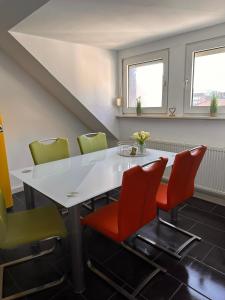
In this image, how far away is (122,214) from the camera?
131cm

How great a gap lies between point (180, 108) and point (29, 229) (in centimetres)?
240

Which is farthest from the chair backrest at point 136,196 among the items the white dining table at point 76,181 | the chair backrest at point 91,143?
the chair backrest at point 91,143

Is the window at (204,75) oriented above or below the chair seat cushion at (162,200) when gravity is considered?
above

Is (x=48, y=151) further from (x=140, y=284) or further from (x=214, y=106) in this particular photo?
(x=214, y=106)

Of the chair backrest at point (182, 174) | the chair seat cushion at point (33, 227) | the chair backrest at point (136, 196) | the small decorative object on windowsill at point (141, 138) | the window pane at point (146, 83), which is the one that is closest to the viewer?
the chair backrest at point (136, 196)

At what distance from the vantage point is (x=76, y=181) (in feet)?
5.24

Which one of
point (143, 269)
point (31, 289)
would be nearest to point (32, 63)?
point (31, 289)

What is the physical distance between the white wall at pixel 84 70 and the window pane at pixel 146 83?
28cm

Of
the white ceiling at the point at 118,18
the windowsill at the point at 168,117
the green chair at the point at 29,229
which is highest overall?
the white ceiling at the point at 118,18

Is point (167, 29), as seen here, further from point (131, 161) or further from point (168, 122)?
point (131, 161)

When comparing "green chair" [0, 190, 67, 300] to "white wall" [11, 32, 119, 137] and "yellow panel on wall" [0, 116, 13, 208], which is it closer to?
"yellow panel on wall" [0, 116, 13, 208]

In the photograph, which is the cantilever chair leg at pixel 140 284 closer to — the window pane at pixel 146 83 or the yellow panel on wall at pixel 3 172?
the yellow panel on wall at pixel 3 172

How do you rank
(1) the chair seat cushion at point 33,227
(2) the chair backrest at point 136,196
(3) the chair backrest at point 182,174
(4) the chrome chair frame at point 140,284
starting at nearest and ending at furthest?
(2) the chair backrest at point 136,196 → (1) the chair seat cushion at point 33,227 → (4) the chrome chair frame at point 140,284 → (3) the chair backrest at point 182,174

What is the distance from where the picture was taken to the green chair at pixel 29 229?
52.6 inches
